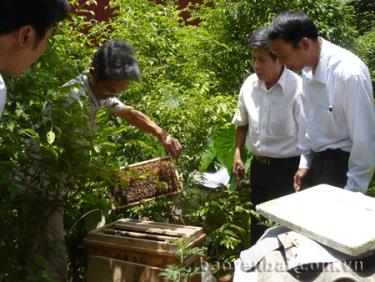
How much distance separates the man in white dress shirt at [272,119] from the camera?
3.52m

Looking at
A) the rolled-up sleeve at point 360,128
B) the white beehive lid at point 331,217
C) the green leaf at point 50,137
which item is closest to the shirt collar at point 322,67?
the rolled-up sleeve at point 360,128

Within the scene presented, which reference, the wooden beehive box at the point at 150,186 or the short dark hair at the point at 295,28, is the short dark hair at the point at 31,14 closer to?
the short dark hair at the point at 295,28

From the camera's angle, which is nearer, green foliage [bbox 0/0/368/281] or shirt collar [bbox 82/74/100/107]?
green foliage [bbox 0/0/368/281]

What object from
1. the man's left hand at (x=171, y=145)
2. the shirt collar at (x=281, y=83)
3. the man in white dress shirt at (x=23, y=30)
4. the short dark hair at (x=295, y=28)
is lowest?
the man's left hand at (x=171, y=145)

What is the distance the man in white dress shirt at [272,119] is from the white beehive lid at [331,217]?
5.07 ft

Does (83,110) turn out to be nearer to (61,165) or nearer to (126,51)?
(61,165)

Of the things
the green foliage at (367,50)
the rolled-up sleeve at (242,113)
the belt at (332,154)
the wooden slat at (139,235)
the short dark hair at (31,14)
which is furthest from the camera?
the green foliage at (367,50)

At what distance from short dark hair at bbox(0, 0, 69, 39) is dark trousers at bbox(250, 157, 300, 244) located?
2.31 m

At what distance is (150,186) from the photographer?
11.8 feet

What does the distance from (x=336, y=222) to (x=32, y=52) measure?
3.69 ft

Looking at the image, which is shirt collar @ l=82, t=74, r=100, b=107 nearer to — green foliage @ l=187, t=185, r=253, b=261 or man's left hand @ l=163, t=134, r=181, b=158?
man's left hand @ l=163, t=134, r=181, b=158

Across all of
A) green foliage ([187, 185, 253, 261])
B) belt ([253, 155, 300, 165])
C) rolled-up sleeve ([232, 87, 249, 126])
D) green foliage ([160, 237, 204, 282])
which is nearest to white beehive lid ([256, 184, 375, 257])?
green foliage ([160, 237, 204, 282])

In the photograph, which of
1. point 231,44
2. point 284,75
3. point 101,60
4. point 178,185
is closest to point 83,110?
point 101,60

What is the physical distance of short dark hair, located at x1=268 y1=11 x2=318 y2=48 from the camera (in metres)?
2.82
